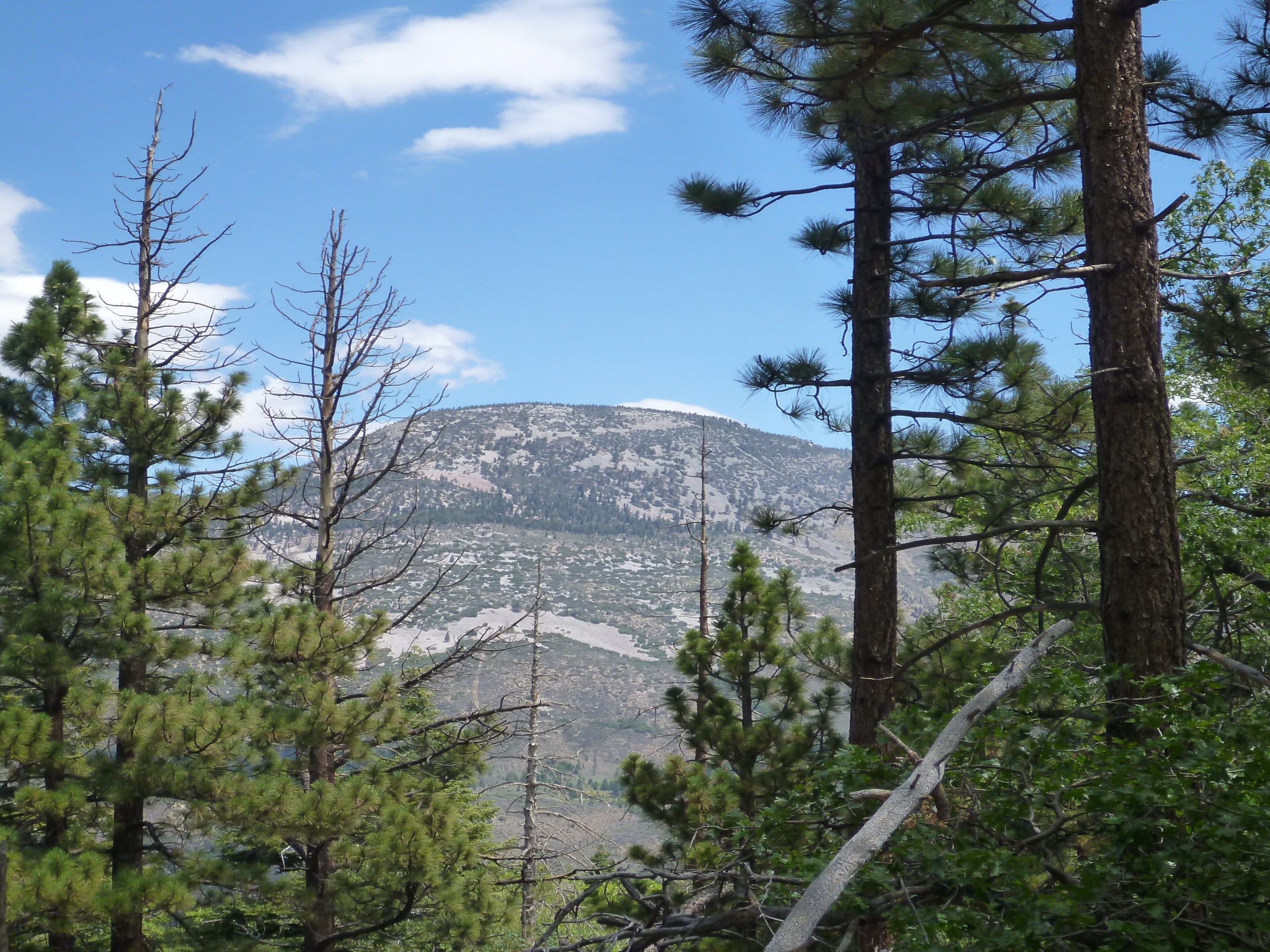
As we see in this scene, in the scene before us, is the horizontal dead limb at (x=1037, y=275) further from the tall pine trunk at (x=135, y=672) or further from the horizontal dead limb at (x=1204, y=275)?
the tall pine trunk at (x=135, y=672)

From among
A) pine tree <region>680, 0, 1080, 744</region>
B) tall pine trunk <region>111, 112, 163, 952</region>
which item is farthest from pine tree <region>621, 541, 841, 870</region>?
tall pine trunk <region>111, 112, 163, 952</region>

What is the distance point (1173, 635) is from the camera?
344 cm

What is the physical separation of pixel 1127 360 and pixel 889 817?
7.73ft

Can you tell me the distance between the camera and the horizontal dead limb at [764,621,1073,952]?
1.88 meters

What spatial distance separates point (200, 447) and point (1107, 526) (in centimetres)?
953

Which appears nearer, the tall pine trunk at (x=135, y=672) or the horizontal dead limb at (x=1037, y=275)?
the horizontal dead limb at (x=1037, y=275)

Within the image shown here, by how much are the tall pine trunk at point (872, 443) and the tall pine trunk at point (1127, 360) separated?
2512 mm

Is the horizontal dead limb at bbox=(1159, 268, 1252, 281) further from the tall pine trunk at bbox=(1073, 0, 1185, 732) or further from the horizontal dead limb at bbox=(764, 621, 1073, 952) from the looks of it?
the horizontal dead limb at bbox=(764, 621, 1073, 952)

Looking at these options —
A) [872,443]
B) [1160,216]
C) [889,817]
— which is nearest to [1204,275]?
[1160,216]

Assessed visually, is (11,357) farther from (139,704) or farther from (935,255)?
(935,255)

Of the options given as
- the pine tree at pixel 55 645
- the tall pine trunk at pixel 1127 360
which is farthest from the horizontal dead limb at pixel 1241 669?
the pine tree at pixel 55 645

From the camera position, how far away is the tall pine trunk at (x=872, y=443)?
21.6 feet

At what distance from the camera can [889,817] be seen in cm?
222

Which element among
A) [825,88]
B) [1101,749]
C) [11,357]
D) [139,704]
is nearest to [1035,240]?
[825,88]
